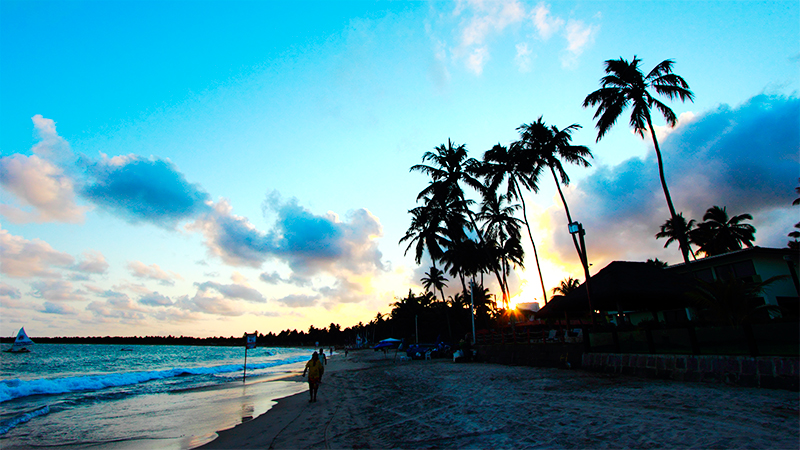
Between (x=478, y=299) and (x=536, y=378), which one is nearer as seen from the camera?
(x=536, y=378)

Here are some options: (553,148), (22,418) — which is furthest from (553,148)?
(22,418)

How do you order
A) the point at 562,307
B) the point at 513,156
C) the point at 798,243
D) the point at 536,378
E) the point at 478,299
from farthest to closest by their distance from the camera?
the point at 478,299, the point at 798,243, the point at 513,156, the point at 562,307, the point at 536,378

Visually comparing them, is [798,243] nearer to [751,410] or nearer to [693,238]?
[693,238]

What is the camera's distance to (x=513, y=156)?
99.7 ft

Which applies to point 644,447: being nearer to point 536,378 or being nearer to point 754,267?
point 536,378

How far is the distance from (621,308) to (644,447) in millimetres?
14045

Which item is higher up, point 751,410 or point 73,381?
point 751,410

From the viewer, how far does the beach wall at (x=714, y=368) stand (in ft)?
28.6

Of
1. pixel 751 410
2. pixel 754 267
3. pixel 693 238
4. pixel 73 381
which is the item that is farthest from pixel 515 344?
pixel 693 238

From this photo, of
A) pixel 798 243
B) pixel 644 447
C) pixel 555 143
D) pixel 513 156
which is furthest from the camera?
pixel 798 243

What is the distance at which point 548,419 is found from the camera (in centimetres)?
731

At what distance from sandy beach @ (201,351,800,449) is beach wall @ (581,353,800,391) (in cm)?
44

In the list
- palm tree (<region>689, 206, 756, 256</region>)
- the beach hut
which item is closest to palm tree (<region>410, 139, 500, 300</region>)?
the beach hut

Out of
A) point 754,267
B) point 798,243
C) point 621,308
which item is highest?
point 798,243
